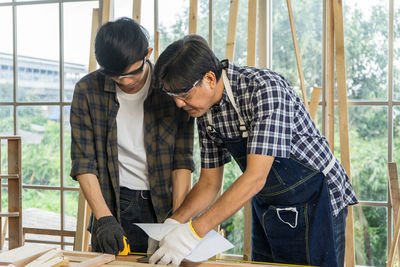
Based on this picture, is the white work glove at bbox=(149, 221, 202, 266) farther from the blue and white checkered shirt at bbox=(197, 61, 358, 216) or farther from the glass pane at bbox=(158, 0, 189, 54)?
the glass pane at bbox=(158, 0, 189, 54)

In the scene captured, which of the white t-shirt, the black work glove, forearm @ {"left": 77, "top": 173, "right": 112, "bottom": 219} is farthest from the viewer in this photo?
the white t-shirt

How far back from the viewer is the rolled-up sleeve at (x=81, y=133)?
172cm

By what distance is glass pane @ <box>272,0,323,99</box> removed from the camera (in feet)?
9.11

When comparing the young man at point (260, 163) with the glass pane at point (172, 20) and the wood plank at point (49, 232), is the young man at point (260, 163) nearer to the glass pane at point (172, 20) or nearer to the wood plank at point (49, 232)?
the glass pane at point (172, 20)

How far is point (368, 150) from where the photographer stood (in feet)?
9.05

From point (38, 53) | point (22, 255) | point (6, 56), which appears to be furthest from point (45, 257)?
point (6, 56)

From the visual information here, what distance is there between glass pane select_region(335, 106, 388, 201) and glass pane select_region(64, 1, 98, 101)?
2029mm

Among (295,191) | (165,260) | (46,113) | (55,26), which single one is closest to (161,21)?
(55,26)

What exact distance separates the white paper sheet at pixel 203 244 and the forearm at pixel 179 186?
0.28 m

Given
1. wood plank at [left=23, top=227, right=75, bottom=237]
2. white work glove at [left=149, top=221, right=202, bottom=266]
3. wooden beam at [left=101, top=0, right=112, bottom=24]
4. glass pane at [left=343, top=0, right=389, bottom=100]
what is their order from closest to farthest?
white work glove at [left=149, top=221, right=202, bottom=266] → glass pane at [left=343, top=0, right=389, bottom=100] → wooden beam at [left=101, top=0, right=112, bottom=24] → wood plank at [left=23, top=227, right=75, bottom=237]

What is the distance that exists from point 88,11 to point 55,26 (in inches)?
12.2

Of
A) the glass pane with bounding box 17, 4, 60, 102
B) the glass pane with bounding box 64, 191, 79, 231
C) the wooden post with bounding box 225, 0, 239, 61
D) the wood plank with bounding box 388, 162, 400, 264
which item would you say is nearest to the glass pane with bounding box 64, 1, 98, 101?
the glass pane with bounding box 17, 4, 60, 102

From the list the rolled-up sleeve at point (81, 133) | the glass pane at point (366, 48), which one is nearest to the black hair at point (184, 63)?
the rolled-up sleeve at point (81, 133)

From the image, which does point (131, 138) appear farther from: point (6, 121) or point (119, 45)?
point (6, 121)
